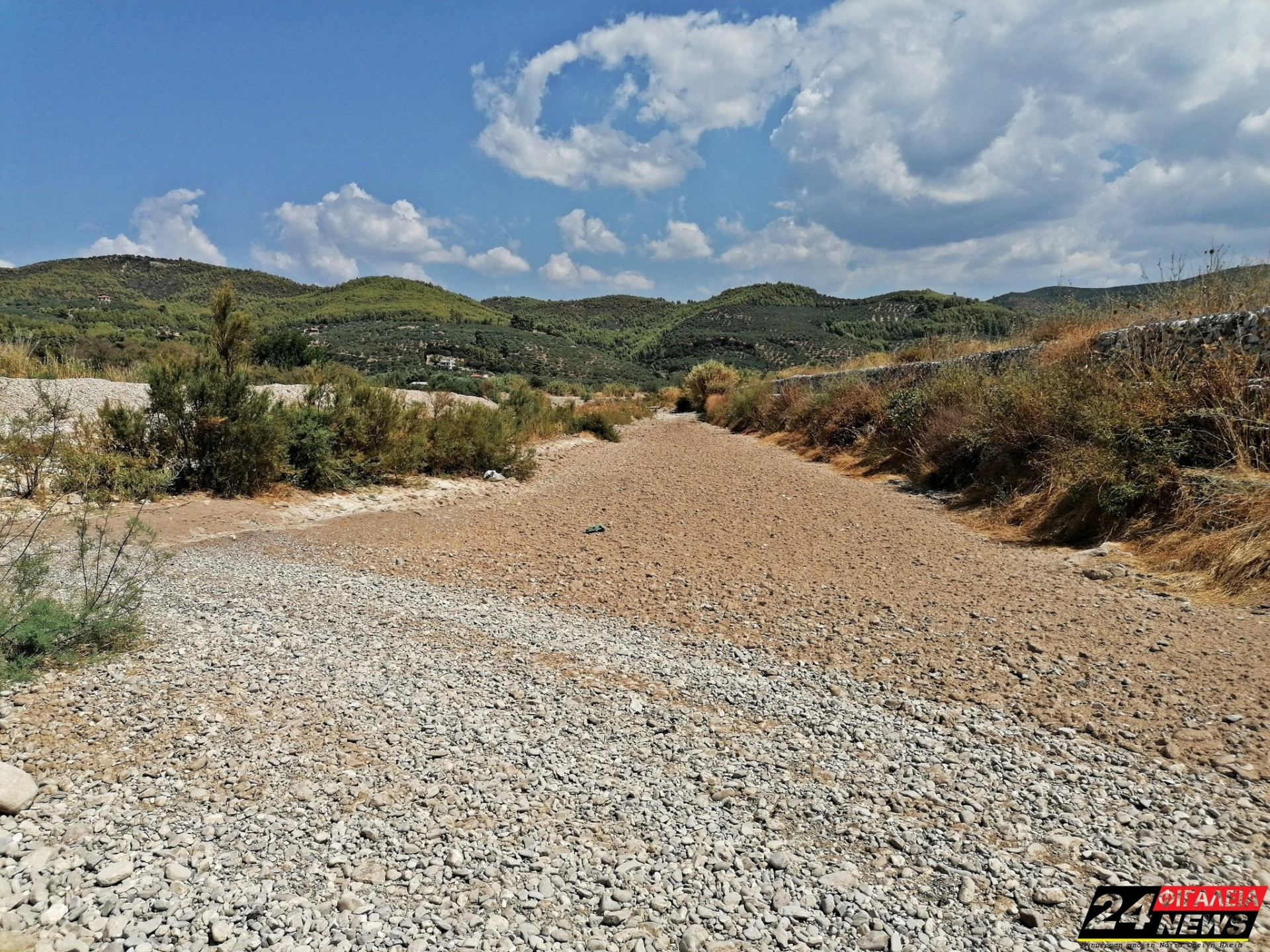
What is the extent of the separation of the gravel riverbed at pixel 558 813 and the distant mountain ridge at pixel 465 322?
89.1 ft

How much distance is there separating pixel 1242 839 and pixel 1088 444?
19.3 feet

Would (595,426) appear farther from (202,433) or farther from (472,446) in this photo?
(202,433)

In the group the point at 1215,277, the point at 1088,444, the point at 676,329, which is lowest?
the point at 1088,444

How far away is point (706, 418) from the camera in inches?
1364

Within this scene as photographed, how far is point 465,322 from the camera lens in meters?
72.8

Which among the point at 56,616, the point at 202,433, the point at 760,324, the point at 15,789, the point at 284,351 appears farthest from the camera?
the point at 760,324

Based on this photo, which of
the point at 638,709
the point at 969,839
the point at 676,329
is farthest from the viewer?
the point at 676,329

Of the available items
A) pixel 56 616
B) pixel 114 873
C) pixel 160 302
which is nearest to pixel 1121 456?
pixel 114 873

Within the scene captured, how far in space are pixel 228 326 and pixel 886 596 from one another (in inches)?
743

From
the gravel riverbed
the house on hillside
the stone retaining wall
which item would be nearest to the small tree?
the gravel riverbed

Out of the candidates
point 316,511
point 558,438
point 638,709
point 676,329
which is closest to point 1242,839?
point 638,709

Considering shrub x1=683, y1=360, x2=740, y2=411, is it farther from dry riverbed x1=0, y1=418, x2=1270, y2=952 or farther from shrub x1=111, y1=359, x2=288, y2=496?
dry riverbed x1=0, y1=418, x2=1270, y2=952

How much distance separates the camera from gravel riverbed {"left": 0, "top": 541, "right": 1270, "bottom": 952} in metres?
1.87

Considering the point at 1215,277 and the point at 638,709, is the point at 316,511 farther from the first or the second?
the point at 1215,277
